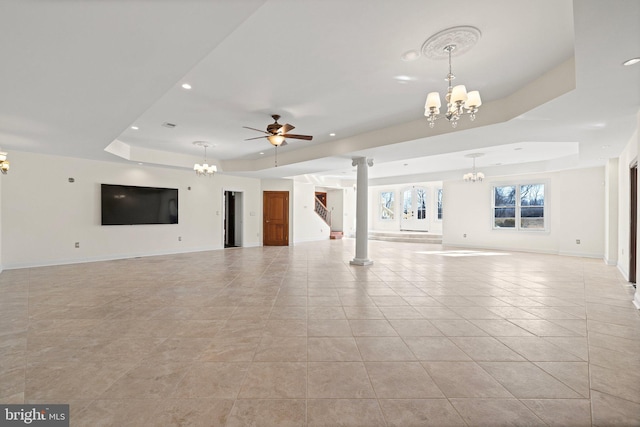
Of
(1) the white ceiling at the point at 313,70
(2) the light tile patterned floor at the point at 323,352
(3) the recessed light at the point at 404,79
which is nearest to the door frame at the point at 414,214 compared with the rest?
(1) the white ceiling at the point at 313,70

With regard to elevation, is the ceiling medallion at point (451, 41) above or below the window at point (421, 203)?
above

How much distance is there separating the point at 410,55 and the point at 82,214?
863cm

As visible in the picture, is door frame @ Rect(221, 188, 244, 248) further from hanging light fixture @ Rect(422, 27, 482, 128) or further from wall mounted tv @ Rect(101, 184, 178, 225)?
hanging light fixture @ Rect(422, 27, 482, 128)

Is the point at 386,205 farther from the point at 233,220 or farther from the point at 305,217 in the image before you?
the point at 233,220

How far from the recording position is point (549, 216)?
978 cm

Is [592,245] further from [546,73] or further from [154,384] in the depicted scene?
[154,384]

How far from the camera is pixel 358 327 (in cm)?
327

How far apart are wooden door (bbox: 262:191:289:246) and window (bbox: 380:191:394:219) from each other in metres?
6.72

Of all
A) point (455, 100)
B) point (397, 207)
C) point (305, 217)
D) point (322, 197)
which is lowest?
point (305, 217)

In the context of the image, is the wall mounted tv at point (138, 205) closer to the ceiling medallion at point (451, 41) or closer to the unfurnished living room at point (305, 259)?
Answer: the unfurnished living room at point (305, 259)

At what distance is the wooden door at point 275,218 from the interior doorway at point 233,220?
3.13 feet

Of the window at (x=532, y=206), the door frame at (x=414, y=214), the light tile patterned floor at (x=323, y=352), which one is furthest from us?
the door frame at (x=414, y=214)

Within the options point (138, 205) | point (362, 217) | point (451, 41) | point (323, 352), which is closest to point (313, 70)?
point (451, 41)

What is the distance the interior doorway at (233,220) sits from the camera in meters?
11.4
